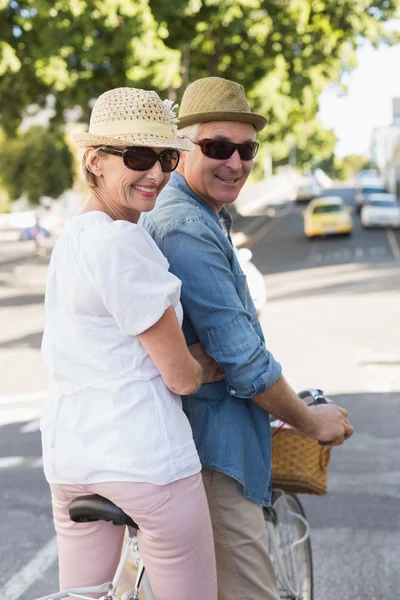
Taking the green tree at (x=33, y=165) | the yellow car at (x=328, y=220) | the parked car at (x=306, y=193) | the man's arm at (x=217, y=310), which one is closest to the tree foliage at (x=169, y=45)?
the yellow car at (x=328, y=220)

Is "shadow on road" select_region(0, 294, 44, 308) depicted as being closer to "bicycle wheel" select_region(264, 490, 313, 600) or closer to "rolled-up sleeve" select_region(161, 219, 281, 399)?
"bicycle wheel" select_region(264, 490, 313, 600)

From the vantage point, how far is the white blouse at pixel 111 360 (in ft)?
6.77

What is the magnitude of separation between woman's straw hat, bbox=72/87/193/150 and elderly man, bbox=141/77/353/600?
0.32m

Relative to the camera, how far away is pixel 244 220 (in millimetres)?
48906

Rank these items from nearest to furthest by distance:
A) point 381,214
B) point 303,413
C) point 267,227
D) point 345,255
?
point 303,413
point 345,255
point 381,214
point 267,227

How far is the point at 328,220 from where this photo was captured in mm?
32938

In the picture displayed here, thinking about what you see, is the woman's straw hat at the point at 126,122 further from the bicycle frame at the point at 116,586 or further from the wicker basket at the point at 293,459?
the wicker basket at the point at 293,459

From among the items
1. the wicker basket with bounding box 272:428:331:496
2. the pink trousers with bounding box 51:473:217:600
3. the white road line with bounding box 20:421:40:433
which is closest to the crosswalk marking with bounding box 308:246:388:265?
the white road line with bounding box 20:421:40:433

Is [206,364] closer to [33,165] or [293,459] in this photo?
[293,459]

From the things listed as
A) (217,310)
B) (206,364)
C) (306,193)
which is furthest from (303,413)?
(306,193)

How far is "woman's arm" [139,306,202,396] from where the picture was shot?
210cm

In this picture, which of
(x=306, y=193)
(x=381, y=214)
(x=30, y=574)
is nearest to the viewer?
(x=30, y=574)

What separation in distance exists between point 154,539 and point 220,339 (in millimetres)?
525

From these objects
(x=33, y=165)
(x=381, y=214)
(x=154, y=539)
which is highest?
(x=154, y=539)
